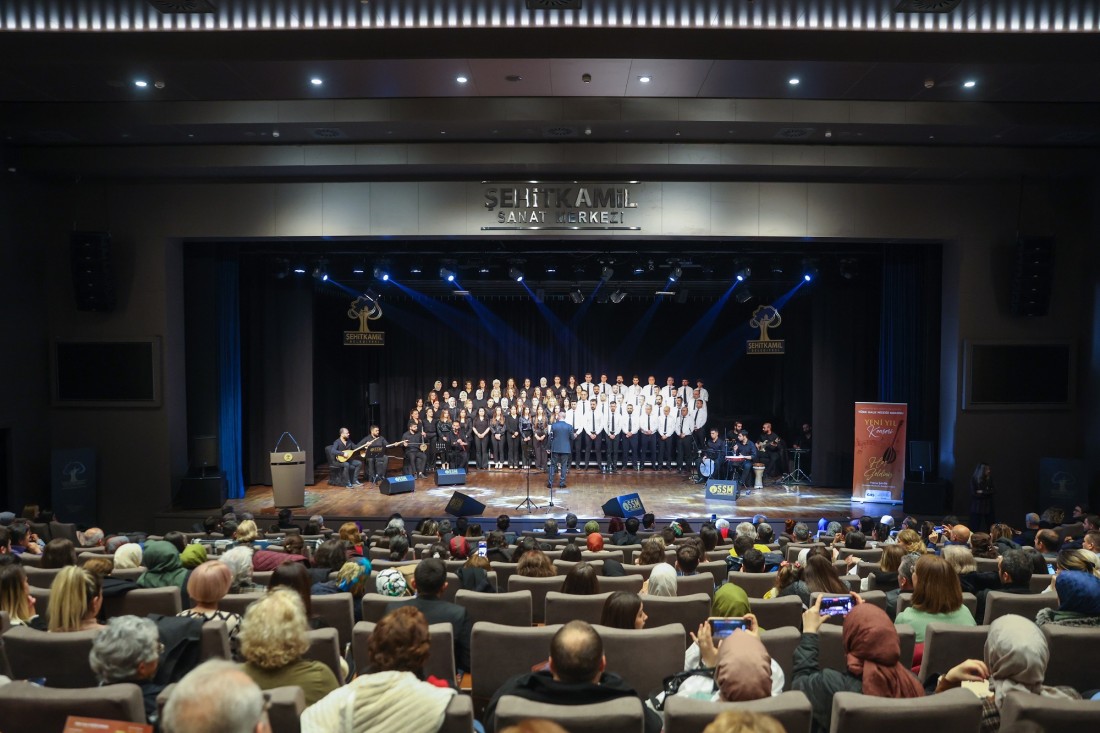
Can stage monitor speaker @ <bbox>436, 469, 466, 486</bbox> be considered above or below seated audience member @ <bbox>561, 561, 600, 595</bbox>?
below

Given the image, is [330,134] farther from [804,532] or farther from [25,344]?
[804,532]

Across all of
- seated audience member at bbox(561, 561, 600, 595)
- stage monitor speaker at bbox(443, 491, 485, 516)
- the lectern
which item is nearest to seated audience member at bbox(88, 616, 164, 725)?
seated audience member at bbox(561, 561, 600, 595)

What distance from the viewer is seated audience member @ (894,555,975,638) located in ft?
12.9

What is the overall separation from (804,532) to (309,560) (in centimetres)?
506

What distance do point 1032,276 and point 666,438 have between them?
737 cm

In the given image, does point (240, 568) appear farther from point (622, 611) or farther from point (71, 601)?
point (622, 611)

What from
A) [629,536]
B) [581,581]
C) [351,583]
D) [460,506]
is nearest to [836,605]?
[581,581]

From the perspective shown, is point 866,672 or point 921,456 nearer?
point 866,672

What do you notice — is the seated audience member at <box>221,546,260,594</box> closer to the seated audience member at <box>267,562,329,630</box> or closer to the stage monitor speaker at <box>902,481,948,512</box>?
the seated audience member at <box>267,562,329,630</box>

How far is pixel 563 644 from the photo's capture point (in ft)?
8.71

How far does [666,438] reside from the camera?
16.8m

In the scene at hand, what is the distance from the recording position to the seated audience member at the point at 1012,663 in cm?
280

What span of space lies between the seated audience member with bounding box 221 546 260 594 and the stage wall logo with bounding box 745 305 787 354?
13159 mm

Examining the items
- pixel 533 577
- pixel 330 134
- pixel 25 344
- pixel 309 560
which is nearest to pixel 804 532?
pixel 533 577
